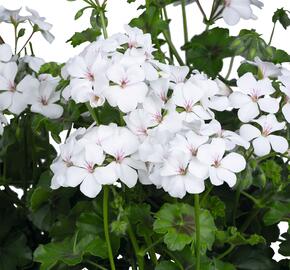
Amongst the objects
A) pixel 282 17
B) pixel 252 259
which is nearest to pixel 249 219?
pixel 252 259

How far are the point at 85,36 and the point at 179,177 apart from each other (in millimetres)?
526

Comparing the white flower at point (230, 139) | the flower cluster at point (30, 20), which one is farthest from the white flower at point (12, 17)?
the white flower at point (230, 139)

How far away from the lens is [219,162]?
168 cm

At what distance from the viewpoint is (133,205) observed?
1.81m

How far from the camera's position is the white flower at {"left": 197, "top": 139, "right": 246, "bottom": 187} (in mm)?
1651

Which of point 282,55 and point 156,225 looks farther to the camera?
point 282,55

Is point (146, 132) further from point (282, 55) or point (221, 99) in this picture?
point (282, 55)

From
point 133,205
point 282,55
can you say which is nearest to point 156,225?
point 133,205

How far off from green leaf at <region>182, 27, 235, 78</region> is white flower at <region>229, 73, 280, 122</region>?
0.19 m

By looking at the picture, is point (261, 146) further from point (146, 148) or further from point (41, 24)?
point (41, 24)

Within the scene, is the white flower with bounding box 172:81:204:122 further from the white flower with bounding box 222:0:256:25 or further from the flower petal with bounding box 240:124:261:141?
the white flower with bounding box 222:0:256:25

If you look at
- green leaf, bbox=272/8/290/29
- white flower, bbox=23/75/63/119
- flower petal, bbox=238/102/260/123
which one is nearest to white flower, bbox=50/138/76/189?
white flower, bbox=23/75/63/119

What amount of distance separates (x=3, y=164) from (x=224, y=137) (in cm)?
62

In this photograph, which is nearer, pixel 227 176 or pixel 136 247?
pixel 227 176
